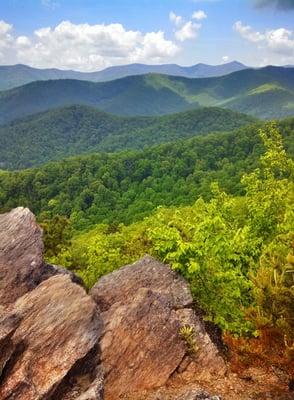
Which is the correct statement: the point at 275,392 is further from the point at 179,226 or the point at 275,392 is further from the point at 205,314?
the point at 179,226

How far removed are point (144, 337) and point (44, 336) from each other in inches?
197

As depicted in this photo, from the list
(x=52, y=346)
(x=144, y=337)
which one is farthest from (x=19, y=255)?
(x=144, y=337)

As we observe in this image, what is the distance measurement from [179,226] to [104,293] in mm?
7904

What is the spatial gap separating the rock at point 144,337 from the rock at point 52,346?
105cm

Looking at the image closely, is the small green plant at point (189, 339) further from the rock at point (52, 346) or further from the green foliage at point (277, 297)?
the rock at point (52, 346)

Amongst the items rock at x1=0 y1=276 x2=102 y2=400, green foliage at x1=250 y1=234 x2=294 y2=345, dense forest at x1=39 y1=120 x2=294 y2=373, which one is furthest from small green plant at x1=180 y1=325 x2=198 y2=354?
rock at x1=0 y1=276 x2=102 y2=400

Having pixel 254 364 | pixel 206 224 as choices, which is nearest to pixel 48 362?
pixel 254 364

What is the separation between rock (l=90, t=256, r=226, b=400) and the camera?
21688 millimetres

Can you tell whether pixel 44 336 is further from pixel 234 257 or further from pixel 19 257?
pixel 234 257

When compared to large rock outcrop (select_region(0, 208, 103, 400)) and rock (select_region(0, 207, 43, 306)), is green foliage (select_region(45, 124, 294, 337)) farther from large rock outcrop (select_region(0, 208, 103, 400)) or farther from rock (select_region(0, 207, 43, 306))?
rock (select_region(0, 207, 43, 306))

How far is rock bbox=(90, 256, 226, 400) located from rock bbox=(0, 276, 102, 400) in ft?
3.44

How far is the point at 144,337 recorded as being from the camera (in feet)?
74.2

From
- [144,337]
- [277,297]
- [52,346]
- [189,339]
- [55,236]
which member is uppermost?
[277,297]

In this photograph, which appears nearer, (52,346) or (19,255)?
(52,346)
